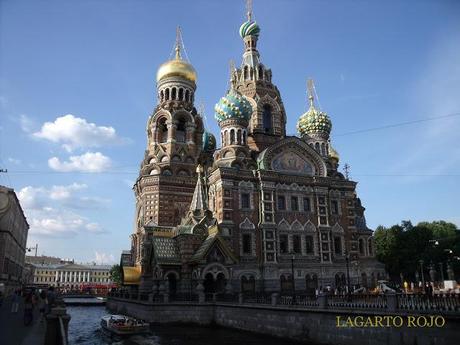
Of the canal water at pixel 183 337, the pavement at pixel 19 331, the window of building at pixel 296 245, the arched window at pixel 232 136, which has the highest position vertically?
the arched window at pixel 232 136

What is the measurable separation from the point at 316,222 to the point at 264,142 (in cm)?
895

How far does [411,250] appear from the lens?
50.5 metres

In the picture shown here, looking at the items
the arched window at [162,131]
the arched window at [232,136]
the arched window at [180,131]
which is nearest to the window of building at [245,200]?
the arched window at [232,136]

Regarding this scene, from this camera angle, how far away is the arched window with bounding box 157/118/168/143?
40.3 m

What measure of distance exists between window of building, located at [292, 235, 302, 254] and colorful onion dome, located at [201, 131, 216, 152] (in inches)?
604

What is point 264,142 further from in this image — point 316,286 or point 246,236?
point 316,286

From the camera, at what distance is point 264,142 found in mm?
39281

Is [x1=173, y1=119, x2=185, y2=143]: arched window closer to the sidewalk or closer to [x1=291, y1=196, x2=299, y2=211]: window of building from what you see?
[x1=291, y1=196, x2=299, y2=211]: window of building

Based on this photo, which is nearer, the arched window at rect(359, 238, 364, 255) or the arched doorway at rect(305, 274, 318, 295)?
the arched doorway at rect(305, 274, 318, 295)

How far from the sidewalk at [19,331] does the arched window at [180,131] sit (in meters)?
23.1

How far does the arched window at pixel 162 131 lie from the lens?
40.3 meters

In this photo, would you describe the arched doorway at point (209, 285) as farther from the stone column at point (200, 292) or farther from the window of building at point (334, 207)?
the window of building at point (334, 207)

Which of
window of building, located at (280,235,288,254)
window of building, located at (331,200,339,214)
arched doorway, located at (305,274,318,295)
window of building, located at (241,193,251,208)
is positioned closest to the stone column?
window of building, located at (241,193,251,208)

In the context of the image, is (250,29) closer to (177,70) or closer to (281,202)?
(177,70)
